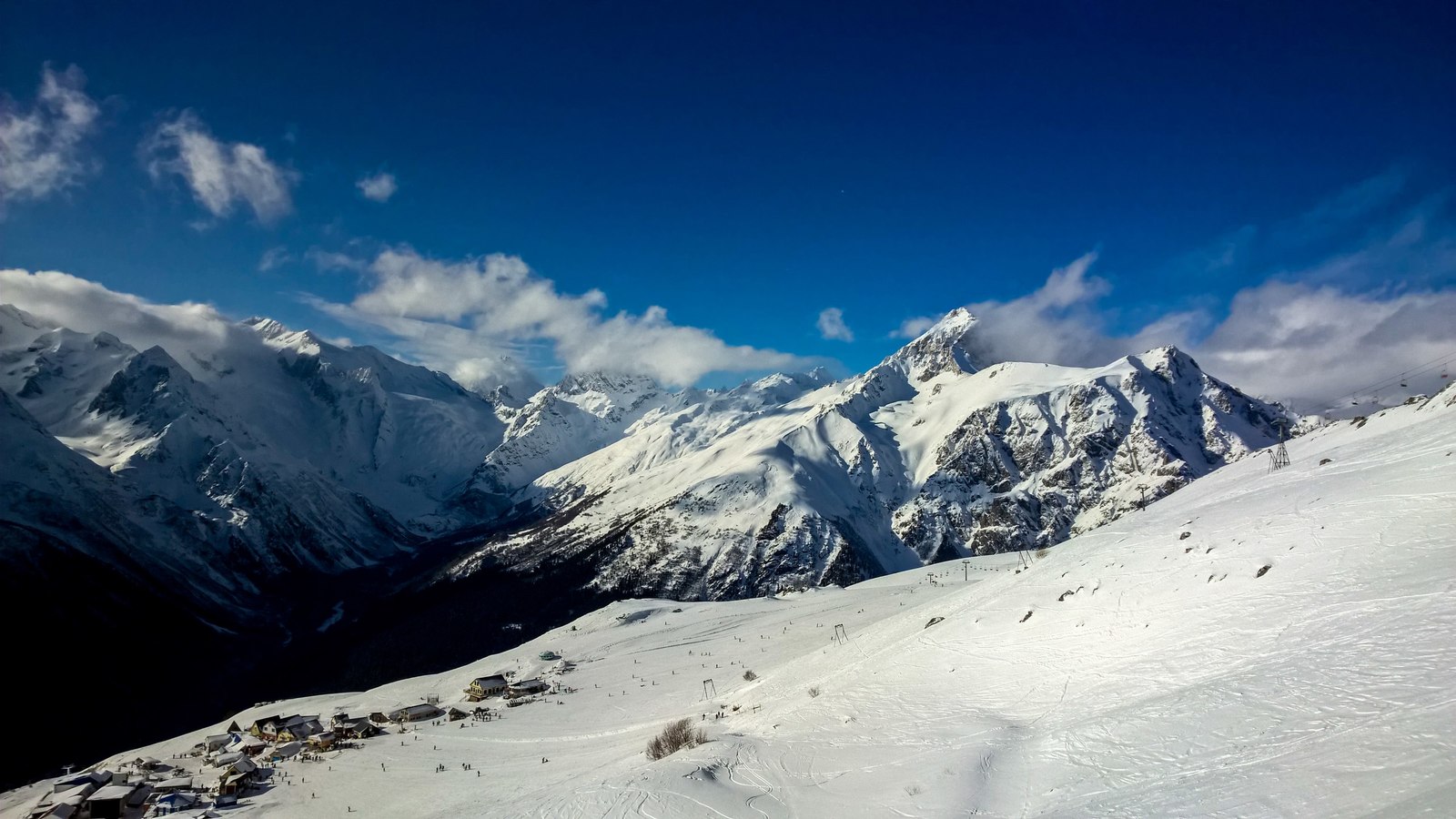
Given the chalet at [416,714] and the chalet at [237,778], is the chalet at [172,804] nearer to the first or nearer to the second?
the chalet at [237,778]

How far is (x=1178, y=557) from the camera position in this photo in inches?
995

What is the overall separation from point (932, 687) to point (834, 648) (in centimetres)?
1803

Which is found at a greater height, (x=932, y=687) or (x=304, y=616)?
(x=304, y=616)

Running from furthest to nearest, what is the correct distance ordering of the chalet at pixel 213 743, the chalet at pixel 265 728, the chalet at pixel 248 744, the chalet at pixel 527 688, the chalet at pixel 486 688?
1. the chalet at pixel 486 688
2. the chalet at pixel 527 688
3. the chalet at pixel 265 728
4. the chalet at pixel 213 743
5. the chalet at pixel 248 744

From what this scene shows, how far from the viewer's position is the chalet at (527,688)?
57.3 m

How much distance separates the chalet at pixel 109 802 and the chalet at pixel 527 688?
969 inches

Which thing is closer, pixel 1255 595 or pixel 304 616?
pixel 1255 595

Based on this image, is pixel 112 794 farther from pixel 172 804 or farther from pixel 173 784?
pixel 172 804

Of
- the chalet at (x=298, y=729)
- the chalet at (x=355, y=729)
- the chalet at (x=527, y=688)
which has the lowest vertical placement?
the chalet at (x=527, y=688)

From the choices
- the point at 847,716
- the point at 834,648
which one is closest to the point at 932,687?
the point at 847,716

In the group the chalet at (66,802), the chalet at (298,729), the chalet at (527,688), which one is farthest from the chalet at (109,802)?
the chalet at (527,688)

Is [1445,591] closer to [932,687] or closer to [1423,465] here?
[1423,465]

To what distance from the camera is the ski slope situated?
12.7m

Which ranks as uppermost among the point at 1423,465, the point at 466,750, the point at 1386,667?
the point at 1423,465
